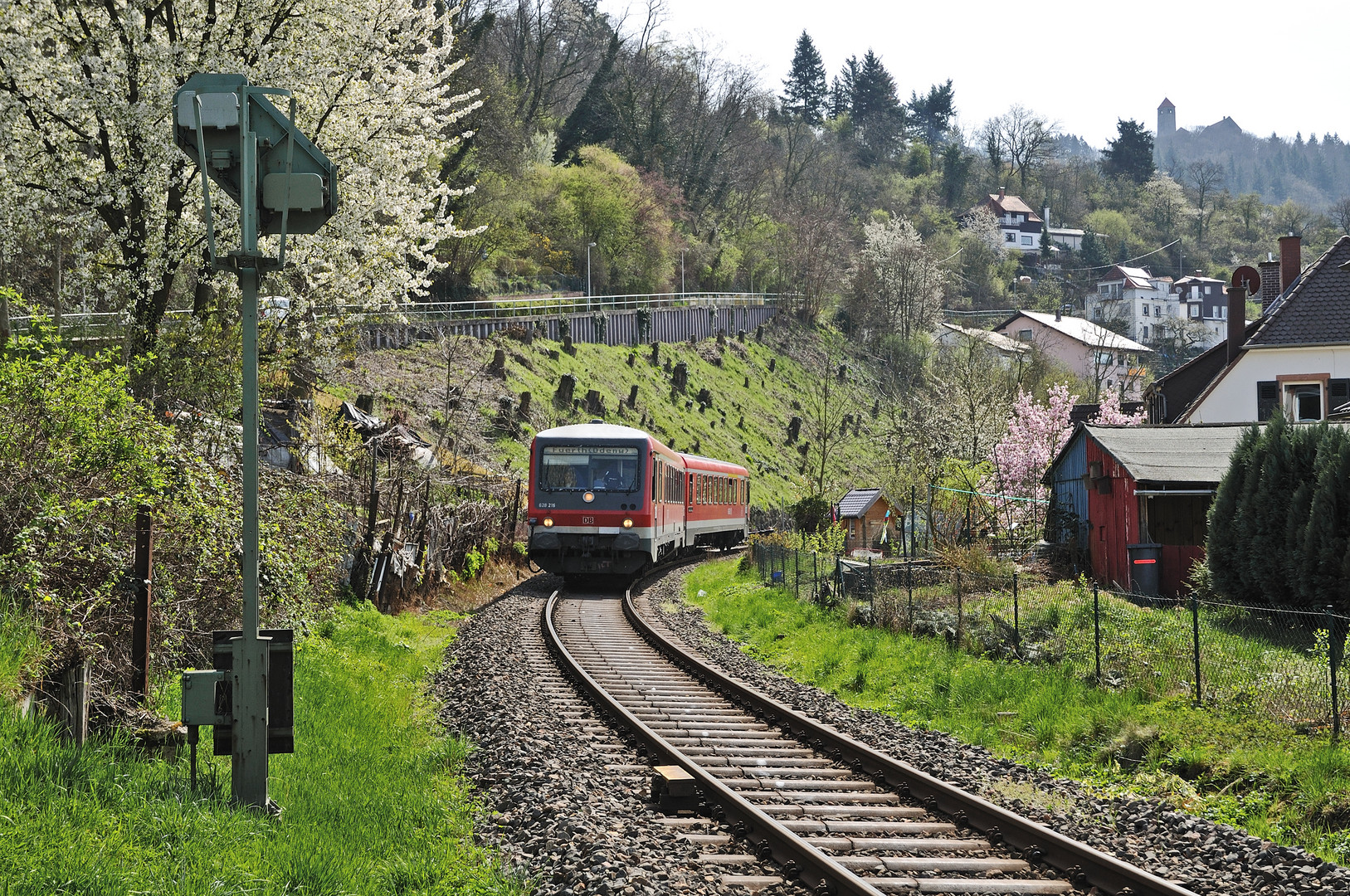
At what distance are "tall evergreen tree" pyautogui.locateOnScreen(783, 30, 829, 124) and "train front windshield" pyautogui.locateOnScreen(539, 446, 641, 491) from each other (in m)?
111

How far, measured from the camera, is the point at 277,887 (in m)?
5.24

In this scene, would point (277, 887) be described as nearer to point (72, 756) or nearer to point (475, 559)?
point (72, 756)

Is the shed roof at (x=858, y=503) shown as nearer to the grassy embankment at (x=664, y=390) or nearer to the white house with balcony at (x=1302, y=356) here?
the grassy embankment at (x=664, y=390)

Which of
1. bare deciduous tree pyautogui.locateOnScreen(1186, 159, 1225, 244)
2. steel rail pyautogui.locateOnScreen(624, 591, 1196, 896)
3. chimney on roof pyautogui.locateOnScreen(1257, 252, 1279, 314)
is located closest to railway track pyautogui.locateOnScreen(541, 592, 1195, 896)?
steel rail pyautogui.locateOnScreen(624, 591, 1196, 896)

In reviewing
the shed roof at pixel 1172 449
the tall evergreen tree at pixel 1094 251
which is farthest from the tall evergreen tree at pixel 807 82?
the shed roof at pixel 1172 449

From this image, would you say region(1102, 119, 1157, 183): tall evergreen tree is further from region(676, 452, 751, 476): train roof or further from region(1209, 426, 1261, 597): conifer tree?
region(1209, 426, 1261, 597): conifer tree

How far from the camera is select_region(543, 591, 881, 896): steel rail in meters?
6.25

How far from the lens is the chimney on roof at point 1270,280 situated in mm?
39312

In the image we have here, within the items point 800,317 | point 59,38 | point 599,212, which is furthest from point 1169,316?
point 59,38

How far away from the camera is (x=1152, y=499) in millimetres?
21094

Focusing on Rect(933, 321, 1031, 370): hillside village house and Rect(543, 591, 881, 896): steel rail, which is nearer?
Rect(543, 591, 881, 896): steel rail

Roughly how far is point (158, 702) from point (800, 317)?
247ft

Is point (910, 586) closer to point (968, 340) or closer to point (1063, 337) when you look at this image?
point (968, 340)

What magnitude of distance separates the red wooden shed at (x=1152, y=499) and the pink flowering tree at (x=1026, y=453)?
10478 millimetres
